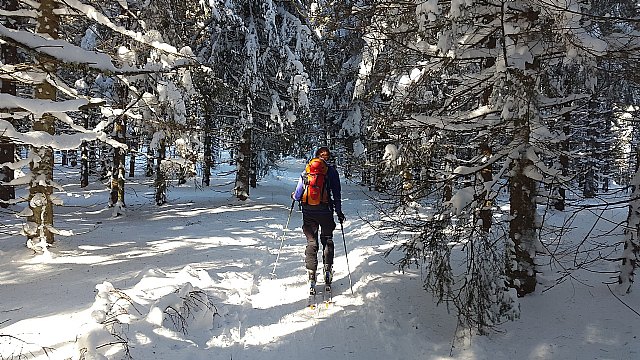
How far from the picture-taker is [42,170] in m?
8.69

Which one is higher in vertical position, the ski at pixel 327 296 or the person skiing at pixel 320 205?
the person skiing at pixel 320 205

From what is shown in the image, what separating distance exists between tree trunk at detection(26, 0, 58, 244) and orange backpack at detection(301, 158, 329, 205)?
18.5ft

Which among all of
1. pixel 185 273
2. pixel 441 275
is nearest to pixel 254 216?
pixel 185 273

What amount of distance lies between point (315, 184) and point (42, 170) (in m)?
6.09

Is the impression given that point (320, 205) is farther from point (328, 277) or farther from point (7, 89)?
point (7, 89)

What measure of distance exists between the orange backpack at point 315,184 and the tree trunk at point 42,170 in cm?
563

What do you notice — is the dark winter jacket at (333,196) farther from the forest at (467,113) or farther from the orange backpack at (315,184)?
the forest at (467,113)

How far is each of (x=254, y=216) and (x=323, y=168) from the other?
8.53 meters

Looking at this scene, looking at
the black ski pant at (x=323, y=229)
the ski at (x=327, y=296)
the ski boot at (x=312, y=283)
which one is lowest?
the ski at (x=327, y=296)

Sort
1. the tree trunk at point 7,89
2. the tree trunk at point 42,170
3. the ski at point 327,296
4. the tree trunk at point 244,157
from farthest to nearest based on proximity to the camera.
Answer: the tree trunk at point 244,157 → the tree trunk at point 7,89 → the tree trunk at point 42,170 → the ski at point 327,296

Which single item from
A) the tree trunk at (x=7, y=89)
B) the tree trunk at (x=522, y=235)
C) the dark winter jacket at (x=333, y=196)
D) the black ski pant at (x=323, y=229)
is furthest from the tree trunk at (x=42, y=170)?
the tree trunk at (x=522, y=235)

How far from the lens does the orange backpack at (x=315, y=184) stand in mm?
6691

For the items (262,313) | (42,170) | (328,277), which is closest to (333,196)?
(328,277)

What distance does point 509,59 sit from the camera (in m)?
5.14
